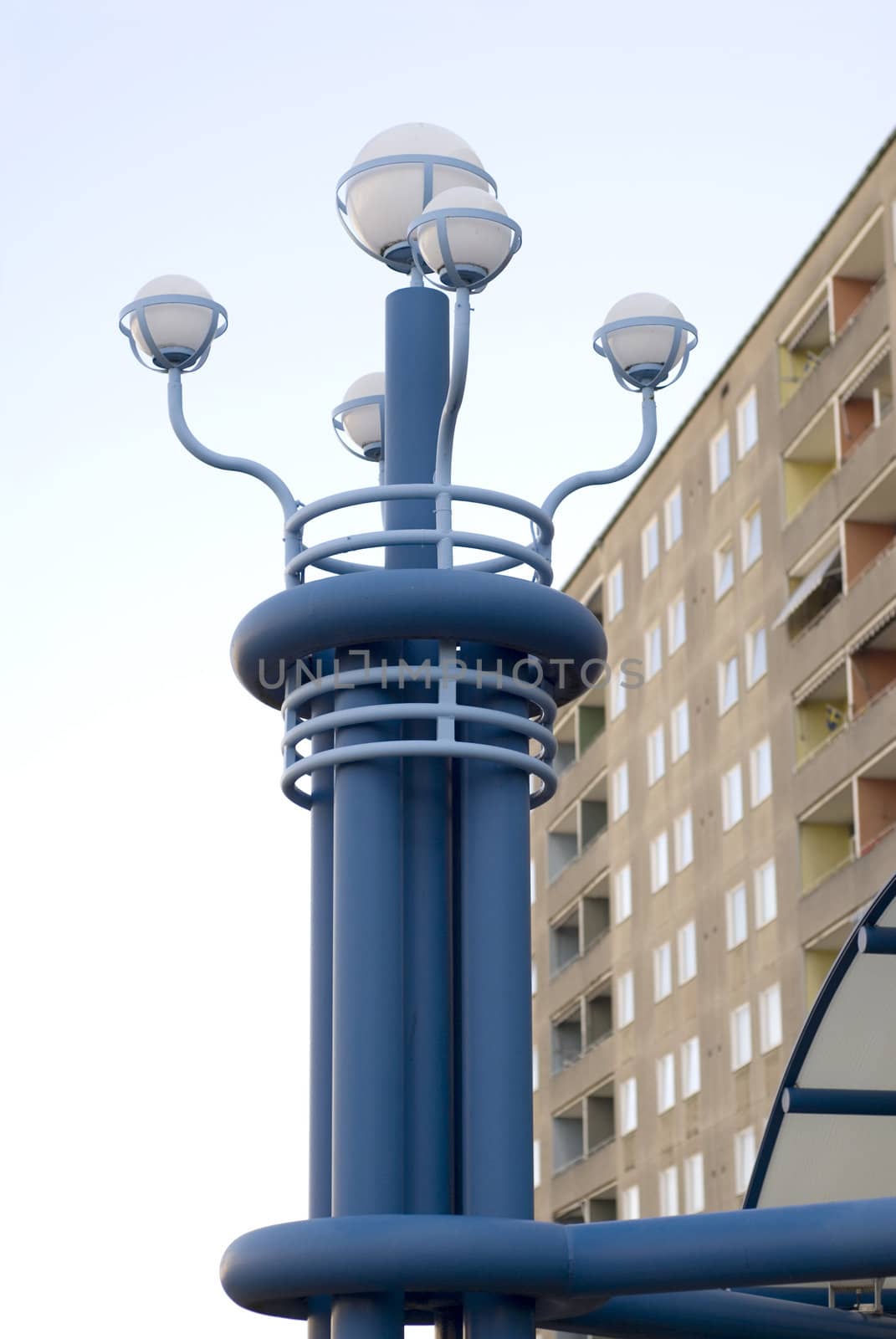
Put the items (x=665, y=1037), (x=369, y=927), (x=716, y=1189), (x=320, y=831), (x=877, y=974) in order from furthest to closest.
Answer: (x=665, y=1037)
(x=716, y=1189)
(x=877, y=974)
(x=320, y=831)
(x=369, y=927)

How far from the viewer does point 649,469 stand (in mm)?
62312

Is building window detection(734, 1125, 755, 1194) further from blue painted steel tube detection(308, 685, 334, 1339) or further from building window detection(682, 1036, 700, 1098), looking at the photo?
blue painted steel tube detection(308, 685, 334, 1339)

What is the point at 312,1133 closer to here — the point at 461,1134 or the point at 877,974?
the point at 461,1134

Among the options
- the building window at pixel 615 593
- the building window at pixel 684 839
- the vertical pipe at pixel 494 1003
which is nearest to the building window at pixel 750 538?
the building window at pixel 684 839

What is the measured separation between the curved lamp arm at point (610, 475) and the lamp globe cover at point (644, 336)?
0.33 meters

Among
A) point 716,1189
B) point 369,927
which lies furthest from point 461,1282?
point 716,1189

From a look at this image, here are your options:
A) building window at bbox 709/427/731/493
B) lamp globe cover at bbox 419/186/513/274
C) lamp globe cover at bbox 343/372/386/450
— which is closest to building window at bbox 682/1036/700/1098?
building window at bbox 709/427/731/493

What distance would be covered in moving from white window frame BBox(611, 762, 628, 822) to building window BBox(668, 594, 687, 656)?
4.77 meters

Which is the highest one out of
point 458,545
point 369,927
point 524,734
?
point 458,545

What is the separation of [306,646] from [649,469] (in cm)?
5147

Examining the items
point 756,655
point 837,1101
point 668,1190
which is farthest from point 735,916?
point 837,1101

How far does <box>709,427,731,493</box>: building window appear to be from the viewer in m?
56.7

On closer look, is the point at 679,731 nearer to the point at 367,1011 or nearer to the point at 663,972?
the point at 663,972

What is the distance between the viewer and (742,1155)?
2055 inches
